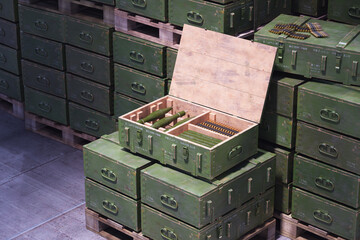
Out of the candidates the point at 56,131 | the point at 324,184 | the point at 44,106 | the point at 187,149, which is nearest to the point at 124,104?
the point at 44,106

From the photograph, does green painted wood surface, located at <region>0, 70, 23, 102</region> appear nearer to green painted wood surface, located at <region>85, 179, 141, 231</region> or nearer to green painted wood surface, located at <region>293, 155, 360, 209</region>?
green painted wood surface, located at <region>85, 179, 141, 231</region>

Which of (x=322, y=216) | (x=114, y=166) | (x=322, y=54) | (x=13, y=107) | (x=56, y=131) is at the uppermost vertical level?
(x=322, y=54)

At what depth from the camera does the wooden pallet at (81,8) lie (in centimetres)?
988

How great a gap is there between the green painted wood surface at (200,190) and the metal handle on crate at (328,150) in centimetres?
57

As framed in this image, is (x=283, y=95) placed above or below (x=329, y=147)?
above

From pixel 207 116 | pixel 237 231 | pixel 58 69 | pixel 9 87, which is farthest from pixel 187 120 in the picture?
pixel 9 87

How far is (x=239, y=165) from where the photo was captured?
328 inches

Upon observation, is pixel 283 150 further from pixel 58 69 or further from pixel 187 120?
pixel 58 69

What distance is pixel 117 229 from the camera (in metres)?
8.81

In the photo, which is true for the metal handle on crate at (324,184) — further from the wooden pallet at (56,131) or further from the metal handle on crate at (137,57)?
the wooden pallet at (56,131)

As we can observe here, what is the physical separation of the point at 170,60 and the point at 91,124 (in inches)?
73.9

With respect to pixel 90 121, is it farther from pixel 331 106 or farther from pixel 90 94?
pixel 331 106

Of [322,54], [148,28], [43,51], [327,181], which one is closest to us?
[322,54]

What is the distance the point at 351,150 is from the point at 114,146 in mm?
2620
